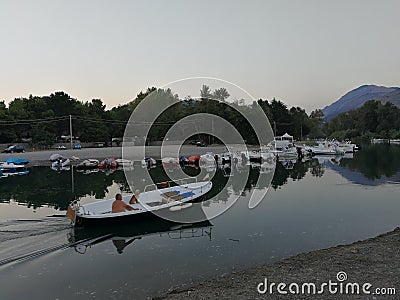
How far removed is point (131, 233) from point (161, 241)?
1.63 m

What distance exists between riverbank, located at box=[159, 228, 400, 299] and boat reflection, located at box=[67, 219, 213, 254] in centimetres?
457

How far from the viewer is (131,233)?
14.7 m

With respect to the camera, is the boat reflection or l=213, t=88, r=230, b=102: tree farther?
l=213, t=88, r=230, b=102: tree

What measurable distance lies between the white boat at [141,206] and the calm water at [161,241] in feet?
1.38

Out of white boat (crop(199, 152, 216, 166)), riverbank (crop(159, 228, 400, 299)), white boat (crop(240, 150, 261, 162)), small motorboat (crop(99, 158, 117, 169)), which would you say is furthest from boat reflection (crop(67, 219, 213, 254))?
white boat (crop(240, 150, 261, 162))

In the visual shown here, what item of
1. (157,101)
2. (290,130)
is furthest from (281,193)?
(290,130)

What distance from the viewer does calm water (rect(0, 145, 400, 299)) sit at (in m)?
9.94

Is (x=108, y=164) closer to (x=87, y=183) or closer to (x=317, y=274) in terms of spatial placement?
(x=87, y=183)

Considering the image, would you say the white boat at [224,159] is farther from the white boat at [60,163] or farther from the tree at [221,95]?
the tree at [221,95]

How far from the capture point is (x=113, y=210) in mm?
15250

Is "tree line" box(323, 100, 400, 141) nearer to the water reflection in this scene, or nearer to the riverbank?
the water reflection

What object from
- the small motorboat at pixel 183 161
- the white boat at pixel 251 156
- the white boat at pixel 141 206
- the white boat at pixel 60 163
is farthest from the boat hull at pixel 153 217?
the white boat at pixel 60 163

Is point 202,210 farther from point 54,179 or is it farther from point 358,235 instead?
point 54,179

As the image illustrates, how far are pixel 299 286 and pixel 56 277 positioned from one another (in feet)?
21.4
